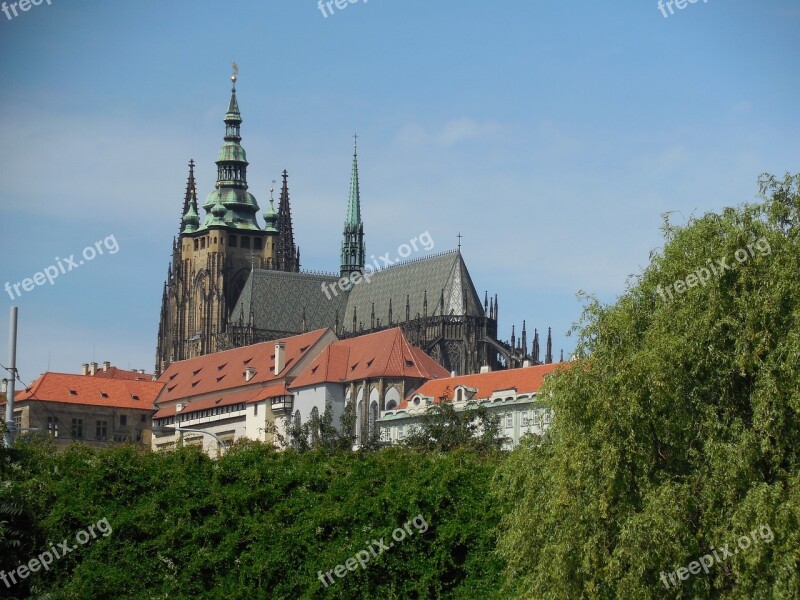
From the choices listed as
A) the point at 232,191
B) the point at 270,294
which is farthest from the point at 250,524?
the point at 232,191

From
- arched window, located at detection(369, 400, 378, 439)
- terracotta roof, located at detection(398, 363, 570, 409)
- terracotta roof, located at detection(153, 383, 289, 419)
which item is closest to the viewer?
terracotta roof, located at detection(398, 363, 570, 409)

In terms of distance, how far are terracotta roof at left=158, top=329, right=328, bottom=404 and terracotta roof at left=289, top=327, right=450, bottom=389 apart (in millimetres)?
4335

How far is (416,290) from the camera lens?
178 meters

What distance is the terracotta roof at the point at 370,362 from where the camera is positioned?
138250 mm

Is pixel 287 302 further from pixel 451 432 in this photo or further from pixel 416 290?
pixel 451 432

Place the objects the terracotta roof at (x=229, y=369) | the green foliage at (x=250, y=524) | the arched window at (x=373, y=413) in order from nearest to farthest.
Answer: the green foliage at (x=250, y=524) < the arched window at (x=373, y=413) < the terracotta roof at (x=229, y=369)

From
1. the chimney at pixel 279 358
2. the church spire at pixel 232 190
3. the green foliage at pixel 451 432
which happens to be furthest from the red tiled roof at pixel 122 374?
the green foliage at pixel 451 432

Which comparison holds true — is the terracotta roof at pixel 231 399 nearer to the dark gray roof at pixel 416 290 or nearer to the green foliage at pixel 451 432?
the dark gray roof at pixel 416 290

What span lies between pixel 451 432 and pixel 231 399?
53.6m

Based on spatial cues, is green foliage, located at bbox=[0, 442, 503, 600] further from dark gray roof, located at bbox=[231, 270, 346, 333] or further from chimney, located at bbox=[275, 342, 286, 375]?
dark gray roof, located at bbox=[231, 270, 346, 333]

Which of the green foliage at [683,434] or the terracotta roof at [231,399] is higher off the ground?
the terracotta roof at [231,399]

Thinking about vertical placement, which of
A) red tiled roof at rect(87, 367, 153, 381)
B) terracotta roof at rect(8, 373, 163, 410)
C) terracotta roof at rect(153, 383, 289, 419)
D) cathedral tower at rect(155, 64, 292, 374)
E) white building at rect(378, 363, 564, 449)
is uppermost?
cathedral tower at rect(155, 64, 292, 374)

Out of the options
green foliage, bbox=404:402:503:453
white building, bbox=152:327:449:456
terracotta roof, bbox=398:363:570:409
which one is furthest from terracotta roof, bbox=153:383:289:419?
green foliage, bbox=404:402:503:453

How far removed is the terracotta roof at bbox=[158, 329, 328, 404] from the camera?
486ft
